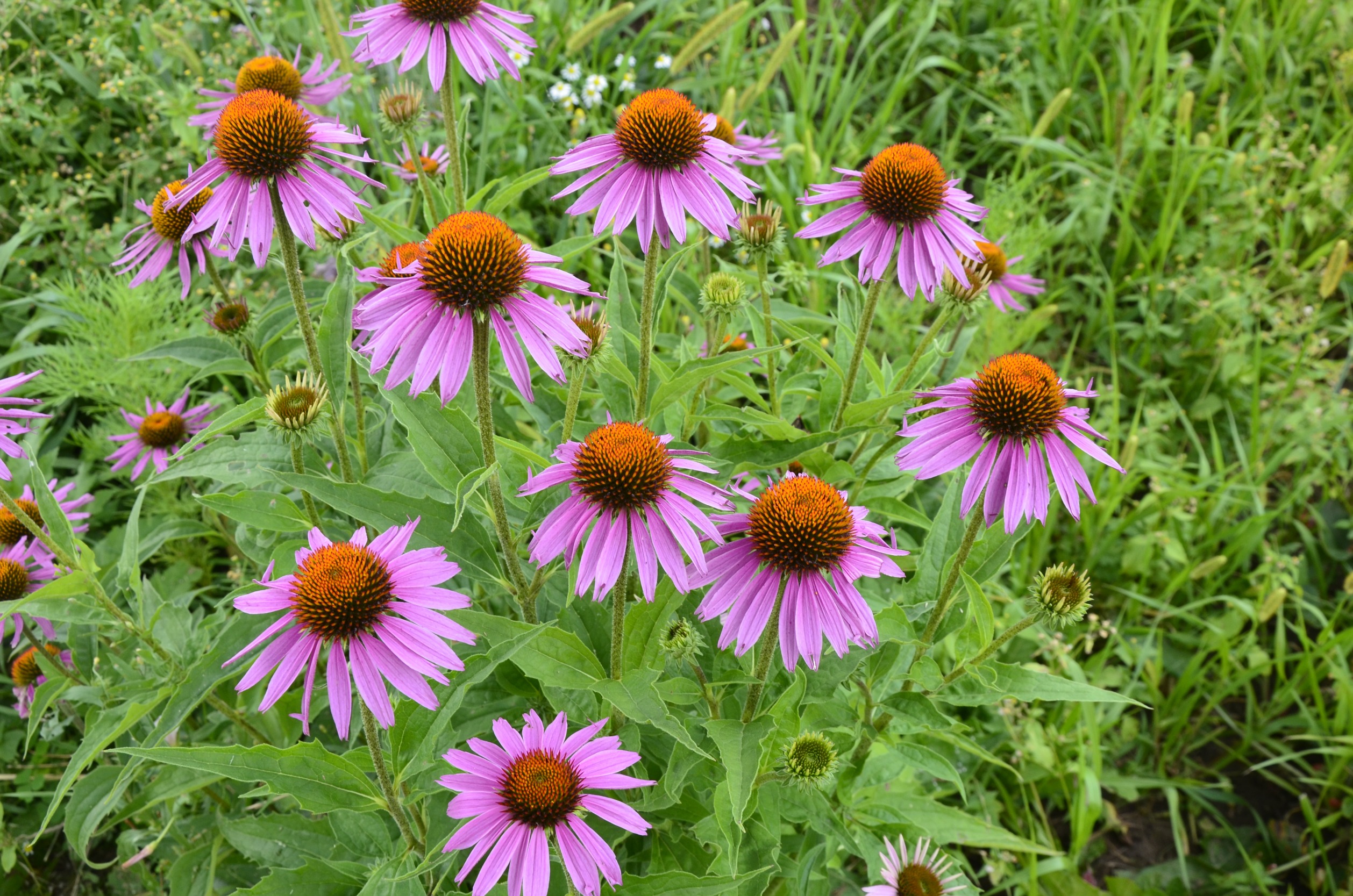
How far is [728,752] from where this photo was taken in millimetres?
1479

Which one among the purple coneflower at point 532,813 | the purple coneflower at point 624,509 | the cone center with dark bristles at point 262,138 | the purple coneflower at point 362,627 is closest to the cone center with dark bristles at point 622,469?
the purple coneflower at point 624,509

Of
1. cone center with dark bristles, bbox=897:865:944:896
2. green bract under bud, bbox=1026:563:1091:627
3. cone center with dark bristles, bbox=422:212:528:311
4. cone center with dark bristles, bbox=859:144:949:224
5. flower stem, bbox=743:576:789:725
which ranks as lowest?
cone center with dark bristles, bbox=897:865:944:896

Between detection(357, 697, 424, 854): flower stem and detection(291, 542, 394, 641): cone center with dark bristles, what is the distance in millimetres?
110

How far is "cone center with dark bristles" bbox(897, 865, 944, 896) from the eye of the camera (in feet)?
6.33

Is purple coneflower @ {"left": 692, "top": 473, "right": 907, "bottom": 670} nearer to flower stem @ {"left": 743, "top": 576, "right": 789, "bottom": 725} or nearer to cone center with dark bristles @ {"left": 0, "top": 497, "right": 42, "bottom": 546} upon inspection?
flower stem @ {"left": 743, "top": 576, "right": 789, "bottom": 725}

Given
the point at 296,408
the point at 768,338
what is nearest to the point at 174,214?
the point at 296,408

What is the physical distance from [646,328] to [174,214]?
1160mm

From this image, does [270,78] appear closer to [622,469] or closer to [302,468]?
[302,468]

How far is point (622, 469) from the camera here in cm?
135

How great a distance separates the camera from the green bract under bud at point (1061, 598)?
5.54ft

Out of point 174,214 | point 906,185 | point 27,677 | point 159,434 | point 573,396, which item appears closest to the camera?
point 573,396

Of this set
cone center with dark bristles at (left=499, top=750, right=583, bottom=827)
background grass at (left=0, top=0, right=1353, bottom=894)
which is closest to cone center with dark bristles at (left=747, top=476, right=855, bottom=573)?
cone center with dark bristles at (left=499, top=750, right=583, bottom=827)

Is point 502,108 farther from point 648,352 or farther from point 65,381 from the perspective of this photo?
point 648,352

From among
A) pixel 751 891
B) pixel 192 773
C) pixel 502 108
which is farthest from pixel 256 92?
pixel 502 108
